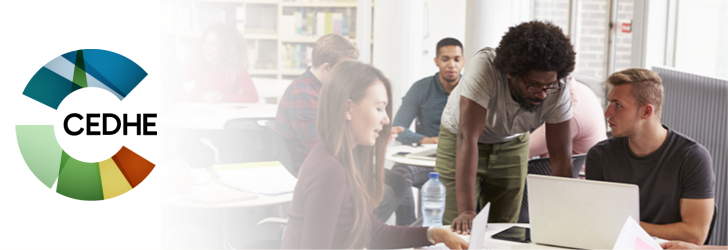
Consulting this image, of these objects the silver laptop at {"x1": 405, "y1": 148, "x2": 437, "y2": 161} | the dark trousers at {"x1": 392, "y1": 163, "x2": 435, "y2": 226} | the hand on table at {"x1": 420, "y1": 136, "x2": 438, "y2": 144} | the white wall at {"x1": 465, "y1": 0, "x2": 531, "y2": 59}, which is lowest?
the dark trousers at {"x1": 392, "y1": 163, "x2": 435, "y2": 226}

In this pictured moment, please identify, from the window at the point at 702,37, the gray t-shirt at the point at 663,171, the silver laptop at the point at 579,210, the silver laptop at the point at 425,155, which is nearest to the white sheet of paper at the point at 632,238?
the silver laptop at the point at 579,210

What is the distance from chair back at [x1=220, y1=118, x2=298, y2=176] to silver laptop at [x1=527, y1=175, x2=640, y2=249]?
2.14 ft

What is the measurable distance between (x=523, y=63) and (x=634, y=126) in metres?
0.44

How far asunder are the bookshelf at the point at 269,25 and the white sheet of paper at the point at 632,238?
789mm

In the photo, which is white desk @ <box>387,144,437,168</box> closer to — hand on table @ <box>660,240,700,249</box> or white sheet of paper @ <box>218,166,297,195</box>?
white sheet of paper @ <box>218,166,297,195</box>

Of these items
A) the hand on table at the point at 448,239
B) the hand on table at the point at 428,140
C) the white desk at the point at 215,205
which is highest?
the white desk at the point at 215,205

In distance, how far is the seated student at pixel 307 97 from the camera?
1387 mm

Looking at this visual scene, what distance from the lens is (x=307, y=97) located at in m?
1.39

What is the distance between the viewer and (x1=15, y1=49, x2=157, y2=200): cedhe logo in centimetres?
129

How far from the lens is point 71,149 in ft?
4.31

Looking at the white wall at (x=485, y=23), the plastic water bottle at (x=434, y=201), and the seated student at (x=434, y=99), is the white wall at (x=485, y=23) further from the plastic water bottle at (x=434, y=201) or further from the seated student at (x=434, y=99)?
the plastic water bottle at (x=434, y=201)

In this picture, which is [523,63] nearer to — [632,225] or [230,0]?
[632,225]

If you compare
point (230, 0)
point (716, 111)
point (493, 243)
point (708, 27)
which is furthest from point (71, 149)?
point (708, 27)

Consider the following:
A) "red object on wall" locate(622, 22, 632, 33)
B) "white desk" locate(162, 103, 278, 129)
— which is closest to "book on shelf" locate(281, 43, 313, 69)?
"white desk" locate(162, 103, 278, 129)
